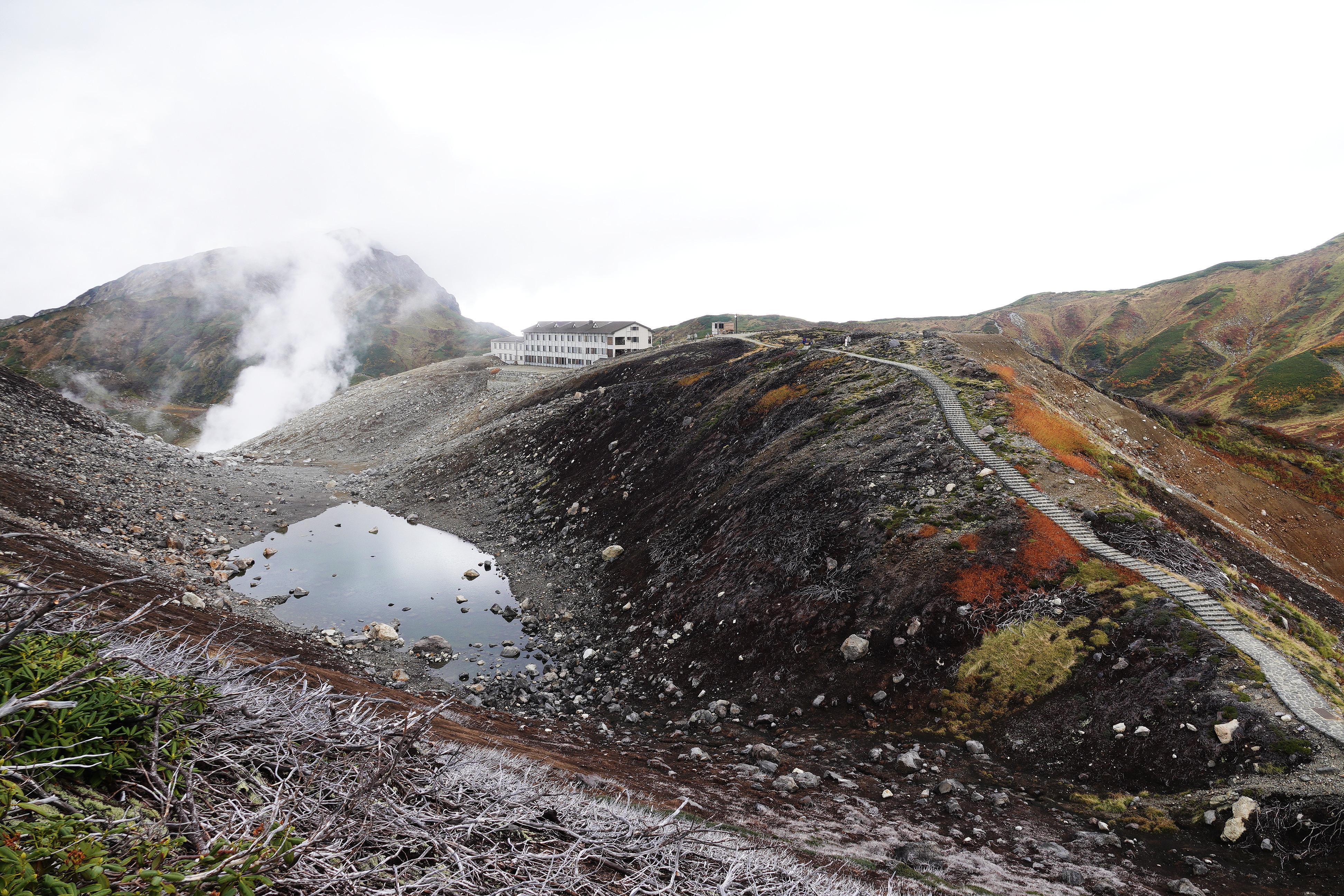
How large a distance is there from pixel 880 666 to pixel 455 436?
172 ft

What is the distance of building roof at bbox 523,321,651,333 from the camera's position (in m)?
81.9

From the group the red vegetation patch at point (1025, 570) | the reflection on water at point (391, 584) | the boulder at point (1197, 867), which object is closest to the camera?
the boulder at point (1197, 867)

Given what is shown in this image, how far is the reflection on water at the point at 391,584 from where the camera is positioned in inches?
864

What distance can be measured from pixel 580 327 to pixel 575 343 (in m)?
3.11

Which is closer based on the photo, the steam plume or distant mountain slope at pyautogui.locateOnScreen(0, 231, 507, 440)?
the steam plume

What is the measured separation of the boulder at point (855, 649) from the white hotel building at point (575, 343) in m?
66.4

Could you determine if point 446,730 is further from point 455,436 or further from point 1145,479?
point 455,436

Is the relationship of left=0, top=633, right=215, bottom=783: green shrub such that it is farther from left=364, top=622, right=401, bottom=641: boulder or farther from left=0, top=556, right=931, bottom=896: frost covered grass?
left=364, top=622, right=401, bottom=641: boulder

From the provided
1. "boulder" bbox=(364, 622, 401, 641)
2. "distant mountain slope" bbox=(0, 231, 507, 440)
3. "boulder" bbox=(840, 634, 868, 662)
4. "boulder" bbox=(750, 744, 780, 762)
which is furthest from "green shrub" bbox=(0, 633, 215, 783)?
"distant mountain slope" bbox=(0, 231, 507, 440)

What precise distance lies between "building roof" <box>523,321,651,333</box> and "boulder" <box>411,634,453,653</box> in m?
65.1

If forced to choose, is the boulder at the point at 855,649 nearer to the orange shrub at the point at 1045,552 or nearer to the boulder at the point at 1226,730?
the orange shrub at the point at 1045,552

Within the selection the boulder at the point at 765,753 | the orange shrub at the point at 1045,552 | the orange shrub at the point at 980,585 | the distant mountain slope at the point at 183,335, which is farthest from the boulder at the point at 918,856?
the distant mountain slope at the point at 183,335

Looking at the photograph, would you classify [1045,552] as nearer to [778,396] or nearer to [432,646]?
[778,396]

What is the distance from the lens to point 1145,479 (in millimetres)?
20703
